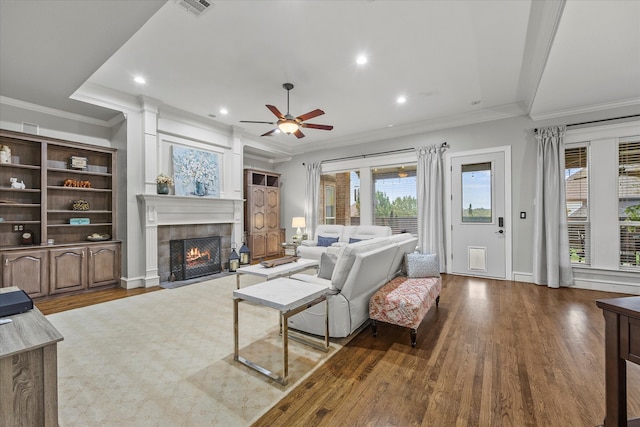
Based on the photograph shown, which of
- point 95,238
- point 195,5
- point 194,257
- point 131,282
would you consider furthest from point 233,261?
point 195,5

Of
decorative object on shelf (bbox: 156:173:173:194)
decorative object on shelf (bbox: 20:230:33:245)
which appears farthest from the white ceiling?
decorative object on shelf (bbox: 20:230:33:245)

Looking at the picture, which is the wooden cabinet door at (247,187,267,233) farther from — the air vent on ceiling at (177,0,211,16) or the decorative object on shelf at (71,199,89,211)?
the air vent on ceiling at (177,0,211,16)

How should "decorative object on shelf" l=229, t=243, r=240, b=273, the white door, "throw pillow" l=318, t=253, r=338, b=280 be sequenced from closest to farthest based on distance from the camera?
"throw pillow" l=318, t=253, r=338, b=280 < the white door < "decorative object on shelf" l=229, t=243, r=240, b=273

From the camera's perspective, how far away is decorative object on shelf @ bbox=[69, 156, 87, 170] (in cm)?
435

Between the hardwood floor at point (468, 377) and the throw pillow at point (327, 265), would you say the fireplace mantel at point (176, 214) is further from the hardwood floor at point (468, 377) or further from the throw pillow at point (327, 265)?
the hardwood floor at point (468, 377)

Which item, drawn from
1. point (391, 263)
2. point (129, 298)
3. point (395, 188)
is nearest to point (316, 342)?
point (391, 263)

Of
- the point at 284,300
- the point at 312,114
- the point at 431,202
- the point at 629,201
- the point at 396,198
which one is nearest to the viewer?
the point at 284,300

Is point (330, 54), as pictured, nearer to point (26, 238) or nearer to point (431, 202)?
point (431, 202)

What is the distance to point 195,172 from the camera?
5.48 metres

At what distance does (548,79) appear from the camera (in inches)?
139

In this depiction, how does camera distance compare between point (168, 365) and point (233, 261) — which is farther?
point (233, 261)

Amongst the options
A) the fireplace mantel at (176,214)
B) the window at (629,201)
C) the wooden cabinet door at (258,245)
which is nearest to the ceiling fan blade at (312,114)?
the fireplace mantel at (176,214)

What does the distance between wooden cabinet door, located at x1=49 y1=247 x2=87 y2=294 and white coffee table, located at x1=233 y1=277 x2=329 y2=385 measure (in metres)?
3.56

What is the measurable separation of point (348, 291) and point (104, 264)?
4.23 metres
